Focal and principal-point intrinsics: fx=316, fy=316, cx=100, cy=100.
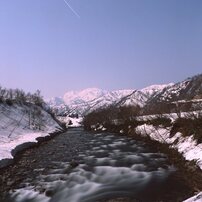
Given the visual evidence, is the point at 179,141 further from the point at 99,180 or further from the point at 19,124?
the point at 19,124

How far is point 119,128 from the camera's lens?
208 ft

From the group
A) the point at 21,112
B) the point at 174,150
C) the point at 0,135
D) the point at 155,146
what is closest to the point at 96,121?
the point at 21,112

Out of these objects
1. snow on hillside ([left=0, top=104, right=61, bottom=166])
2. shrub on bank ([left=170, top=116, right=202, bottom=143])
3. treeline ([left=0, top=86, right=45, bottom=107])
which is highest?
treeline ([left=0, top=86, right=45, bottom=107])

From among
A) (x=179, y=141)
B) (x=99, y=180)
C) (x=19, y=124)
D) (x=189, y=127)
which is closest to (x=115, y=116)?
(x=19, y=124)

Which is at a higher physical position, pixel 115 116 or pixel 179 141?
pixel 115 116

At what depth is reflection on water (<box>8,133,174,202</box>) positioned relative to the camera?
1670 centimetres

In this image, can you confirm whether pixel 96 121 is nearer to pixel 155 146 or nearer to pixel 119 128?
pixel 119 128

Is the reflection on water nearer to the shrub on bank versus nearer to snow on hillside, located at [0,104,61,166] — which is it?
the shrub on bank

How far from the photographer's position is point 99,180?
65.9 ft

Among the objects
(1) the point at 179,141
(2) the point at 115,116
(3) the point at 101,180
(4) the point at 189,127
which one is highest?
(2) the point at 115,116

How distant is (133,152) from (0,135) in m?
21.3

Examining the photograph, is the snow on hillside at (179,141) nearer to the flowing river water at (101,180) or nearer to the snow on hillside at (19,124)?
the flowing river water at (101,180)

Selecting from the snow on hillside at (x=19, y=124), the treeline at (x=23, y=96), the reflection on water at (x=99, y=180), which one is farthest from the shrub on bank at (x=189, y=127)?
the treeline at (x=23, y=96)

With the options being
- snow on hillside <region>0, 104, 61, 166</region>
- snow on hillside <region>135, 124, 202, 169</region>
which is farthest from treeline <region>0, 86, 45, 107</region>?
snow on hillside <region>135, 124, 202, 169</region>
